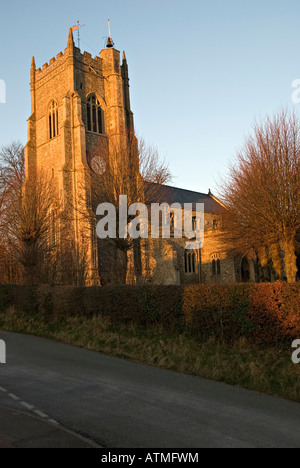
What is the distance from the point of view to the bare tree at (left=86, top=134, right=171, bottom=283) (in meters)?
20.2

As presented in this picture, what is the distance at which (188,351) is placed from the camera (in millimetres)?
9609

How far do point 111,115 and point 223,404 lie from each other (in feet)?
111

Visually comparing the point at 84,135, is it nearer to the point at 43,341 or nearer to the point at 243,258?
the point at 243,258

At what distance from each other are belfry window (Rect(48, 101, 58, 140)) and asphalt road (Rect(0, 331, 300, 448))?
3062 cm

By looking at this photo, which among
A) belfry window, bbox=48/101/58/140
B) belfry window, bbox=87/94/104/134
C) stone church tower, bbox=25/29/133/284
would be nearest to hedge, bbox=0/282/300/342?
stone church tower, bbox=25/29/133/284

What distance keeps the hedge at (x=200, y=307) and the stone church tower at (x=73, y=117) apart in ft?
53.5

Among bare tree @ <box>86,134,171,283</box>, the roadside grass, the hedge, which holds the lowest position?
the roadside grass

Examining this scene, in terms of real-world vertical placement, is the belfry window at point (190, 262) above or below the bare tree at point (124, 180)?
below

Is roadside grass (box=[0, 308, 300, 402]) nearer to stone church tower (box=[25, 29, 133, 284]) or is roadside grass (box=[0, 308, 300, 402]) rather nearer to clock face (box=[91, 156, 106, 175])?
clock face (box=[91, 156, 106, 175])

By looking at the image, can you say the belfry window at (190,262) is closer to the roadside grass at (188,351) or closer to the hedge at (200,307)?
the hedge at (200,307)

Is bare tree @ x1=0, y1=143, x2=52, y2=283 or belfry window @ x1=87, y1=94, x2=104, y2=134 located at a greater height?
belfry window @ x1=87, y1=94, x2=104, y2=134

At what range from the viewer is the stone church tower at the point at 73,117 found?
106 feet

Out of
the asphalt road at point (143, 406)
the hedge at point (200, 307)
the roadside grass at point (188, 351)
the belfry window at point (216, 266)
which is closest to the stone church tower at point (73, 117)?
the belfry window at point (216, 266)
